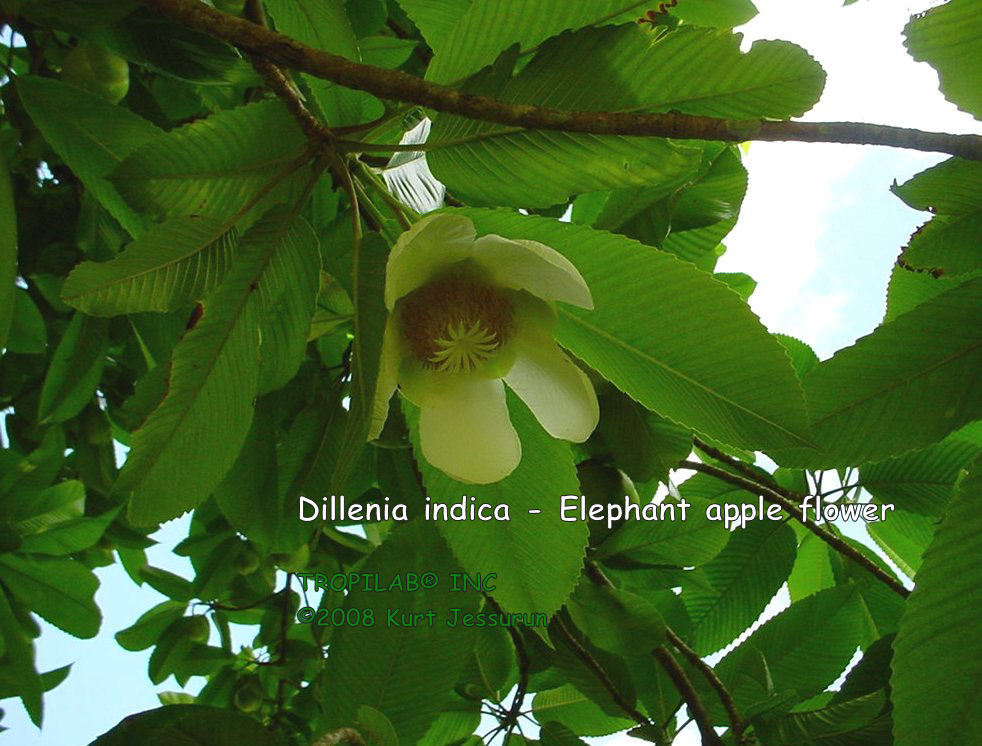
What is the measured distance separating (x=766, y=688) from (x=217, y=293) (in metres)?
0.74

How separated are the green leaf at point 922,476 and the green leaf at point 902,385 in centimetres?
52

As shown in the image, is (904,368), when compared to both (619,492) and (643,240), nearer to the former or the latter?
(643,240)

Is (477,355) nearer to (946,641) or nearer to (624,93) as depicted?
(624,93)

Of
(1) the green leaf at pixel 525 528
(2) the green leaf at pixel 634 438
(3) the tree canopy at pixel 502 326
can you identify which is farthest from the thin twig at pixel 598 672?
(1) the green leaf at pixel 525 528

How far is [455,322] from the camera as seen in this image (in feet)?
1.90

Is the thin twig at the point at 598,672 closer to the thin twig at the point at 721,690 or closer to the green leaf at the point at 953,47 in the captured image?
the thin twig at the point at 721,690

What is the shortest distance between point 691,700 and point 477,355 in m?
0.56

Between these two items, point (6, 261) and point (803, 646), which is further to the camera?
point (803, 646)

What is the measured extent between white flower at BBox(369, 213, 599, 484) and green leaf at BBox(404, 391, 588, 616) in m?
0.04

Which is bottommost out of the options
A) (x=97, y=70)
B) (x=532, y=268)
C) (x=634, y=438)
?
(x=532, y=268)

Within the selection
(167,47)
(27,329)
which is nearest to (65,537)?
(27,329)

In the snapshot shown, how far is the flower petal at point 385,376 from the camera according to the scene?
51 centimetres

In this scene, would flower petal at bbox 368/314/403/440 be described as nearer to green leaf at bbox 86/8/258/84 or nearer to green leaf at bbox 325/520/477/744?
green leaf at bbox 325/520/477/744

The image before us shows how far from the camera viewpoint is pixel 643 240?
88 centimetres
